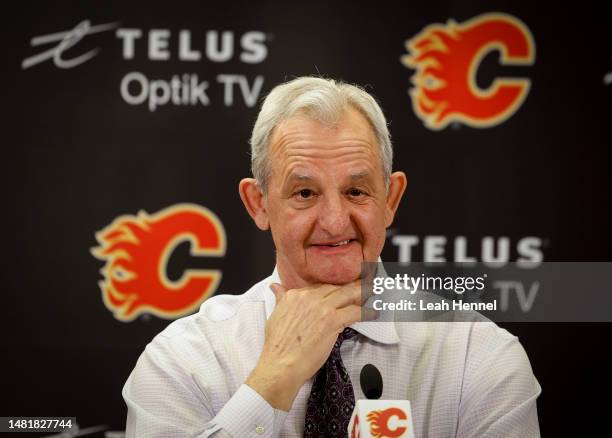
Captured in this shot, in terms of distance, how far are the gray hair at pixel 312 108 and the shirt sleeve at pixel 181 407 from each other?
58 centimetres

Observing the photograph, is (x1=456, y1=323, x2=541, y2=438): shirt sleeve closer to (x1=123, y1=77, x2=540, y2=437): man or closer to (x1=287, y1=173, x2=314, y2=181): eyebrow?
(x1=123, y1=77, x2=540, y2=437): man

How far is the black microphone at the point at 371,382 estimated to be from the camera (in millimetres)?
1869

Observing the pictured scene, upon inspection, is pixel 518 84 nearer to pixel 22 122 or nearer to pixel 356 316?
pixel 356 316

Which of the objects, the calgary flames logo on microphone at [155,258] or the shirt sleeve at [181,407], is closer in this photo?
the shirt sleeve at [181,407]

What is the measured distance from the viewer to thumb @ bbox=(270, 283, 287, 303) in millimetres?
2197

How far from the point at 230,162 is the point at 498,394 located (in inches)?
66.6

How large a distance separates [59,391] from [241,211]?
107cm

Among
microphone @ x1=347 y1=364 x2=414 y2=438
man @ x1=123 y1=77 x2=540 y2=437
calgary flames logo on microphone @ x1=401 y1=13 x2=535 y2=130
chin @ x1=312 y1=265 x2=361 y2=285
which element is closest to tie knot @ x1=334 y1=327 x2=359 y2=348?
man @ x1=123 y1=77 x2=540 y2=437

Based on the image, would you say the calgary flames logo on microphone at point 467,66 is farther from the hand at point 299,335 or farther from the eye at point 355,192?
the hand at point 299,335

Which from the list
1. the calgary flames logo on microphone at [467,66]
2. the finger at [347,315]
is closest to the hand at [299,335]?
the finger at [347,315]

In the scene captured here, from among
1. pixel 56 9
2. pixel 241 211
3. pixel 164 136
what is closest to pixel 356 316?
pixel 241 211

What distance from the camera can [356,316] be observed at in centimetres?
211

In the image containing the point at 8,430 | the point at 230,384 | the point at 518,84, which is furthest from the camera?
the point at 518,84

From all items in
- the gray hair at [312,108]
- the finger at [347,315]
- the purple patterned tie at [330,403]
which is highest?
the gray hair at [312,108]
